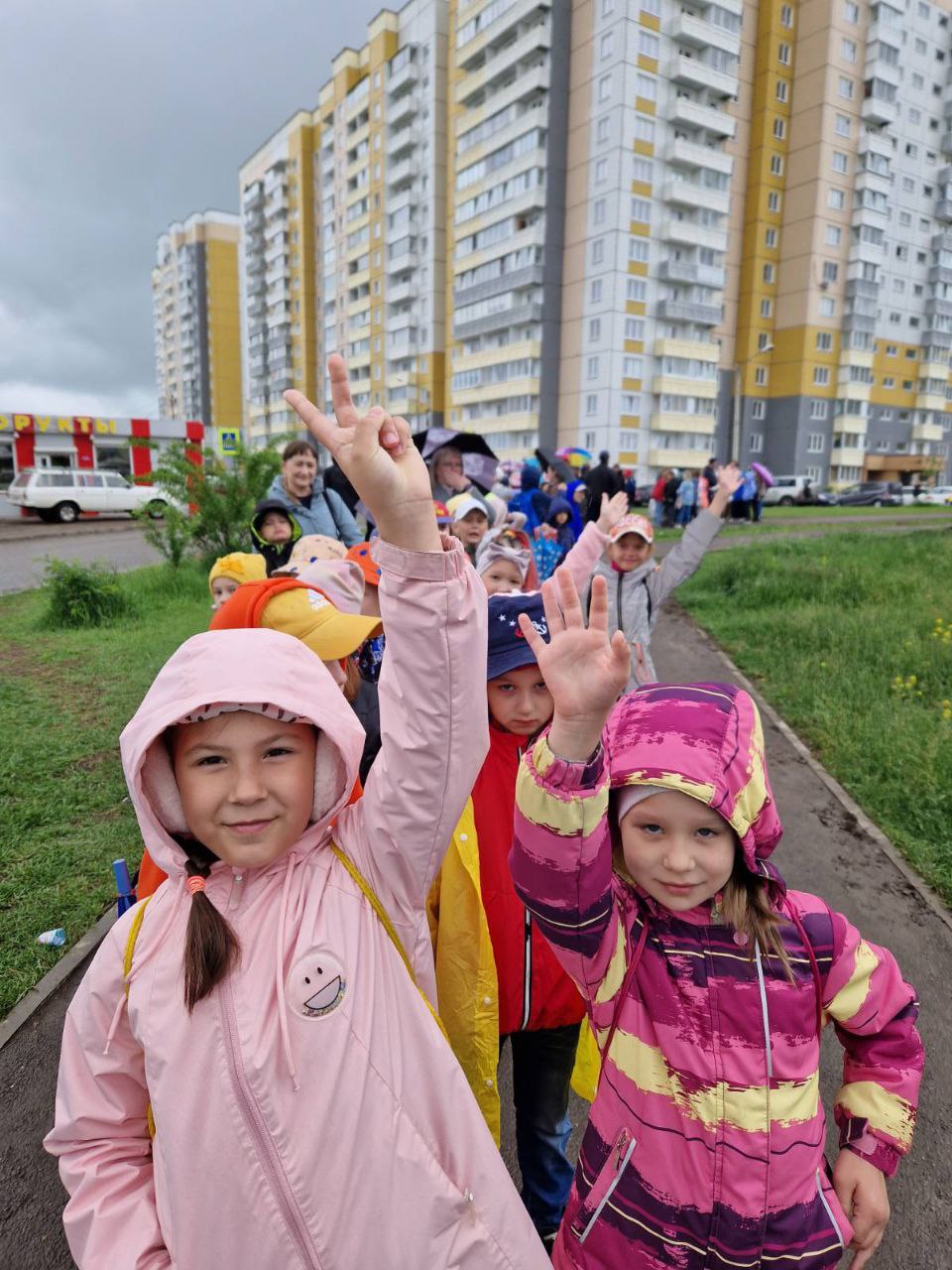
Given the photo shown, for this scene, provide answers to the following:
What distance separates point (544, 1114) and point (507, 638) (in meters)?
1.31

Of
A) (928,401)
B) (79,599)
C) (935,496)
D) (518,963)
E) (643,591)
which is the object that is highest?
(928,401)

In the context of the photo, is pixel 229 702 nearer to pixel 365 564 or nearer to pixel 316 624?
pixel 316 624

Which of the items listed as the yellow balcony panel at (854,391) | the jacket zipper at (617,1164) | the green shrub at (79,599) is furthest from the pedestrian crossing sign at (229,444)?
the yellow balcony panel at (854,391)

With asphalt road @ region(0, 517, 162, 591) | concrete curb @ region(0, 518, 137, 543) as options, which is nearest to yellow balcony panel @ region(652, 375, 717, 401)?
concrete curb @ region(0, 518, 137, 543)

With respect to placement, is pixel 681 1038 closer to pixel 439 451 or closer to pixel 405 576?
pixel 405 576

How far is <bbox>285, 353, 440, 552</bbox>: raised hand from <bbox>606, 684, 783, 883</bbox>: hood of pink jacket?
21.2 inches

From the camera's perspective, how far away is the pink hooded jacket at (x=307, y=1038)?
1.15 m

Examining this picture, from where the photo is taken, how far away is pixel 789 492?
36844mm

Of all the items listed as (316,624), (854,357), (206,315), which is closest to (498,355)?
(854,357)

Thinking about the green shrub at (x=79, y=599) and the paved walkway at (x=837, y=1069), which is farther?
the green shrub at (x=79, y=599)

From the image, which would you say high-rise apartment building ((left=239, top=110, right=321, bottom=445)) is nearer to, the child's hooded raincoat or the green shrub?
the green shrub

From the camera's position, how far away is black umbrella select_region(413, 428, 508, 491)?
627 cm

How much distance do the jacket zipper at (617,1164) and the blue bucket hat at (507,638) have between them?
1.07 meters

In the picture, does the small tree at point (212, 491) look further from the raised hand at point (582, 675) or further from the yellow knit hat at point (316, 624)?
the raised hand at point (582, 675)
